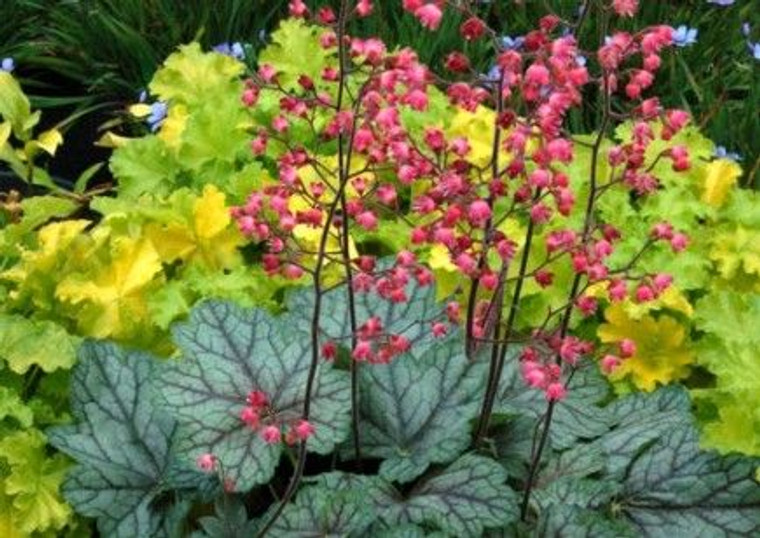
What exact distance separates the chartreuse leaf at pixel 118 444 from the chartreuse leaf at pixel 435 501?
0.28 m

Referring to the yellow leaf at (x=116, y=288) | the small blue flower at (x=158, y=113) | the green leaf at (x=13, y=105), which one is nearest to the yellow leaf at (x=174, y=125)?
the small blue flower at (x=158, y=113)

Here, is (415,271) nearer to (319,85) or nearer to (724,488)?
(724,488)

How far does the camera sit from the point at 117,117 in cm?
421

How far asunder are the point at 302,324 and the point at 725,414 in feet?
2.30

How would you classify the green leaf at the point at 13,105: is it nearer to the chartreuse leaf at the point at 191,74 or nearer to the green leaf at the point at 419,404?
the chartreuse leaf at the point at 191,74

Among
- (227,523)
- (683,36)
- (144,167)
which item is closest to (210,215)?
(144,167)

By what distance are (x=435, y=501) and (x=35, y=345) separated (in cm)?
75

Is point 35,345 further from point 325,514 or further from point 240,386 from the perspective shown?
point 325,514

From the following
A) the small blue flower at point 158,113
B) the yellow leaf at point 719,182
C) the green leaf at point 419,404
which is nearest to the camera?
the green leaf at point 419,404

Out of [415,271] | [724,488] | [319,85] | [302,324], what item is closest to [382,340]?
[302,324]

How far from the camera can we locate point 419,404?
220cm

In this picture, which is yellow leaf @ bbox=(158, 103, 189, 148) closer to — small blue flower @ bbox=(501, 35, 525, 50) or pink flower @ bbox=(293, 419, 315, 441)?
small blue flower @ bbox=(501, 35, 525, 50)

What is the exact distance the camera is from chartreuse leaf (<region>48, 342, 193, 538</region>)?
2.19 metres

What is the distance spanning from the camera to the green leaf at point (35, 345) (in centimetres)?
238
